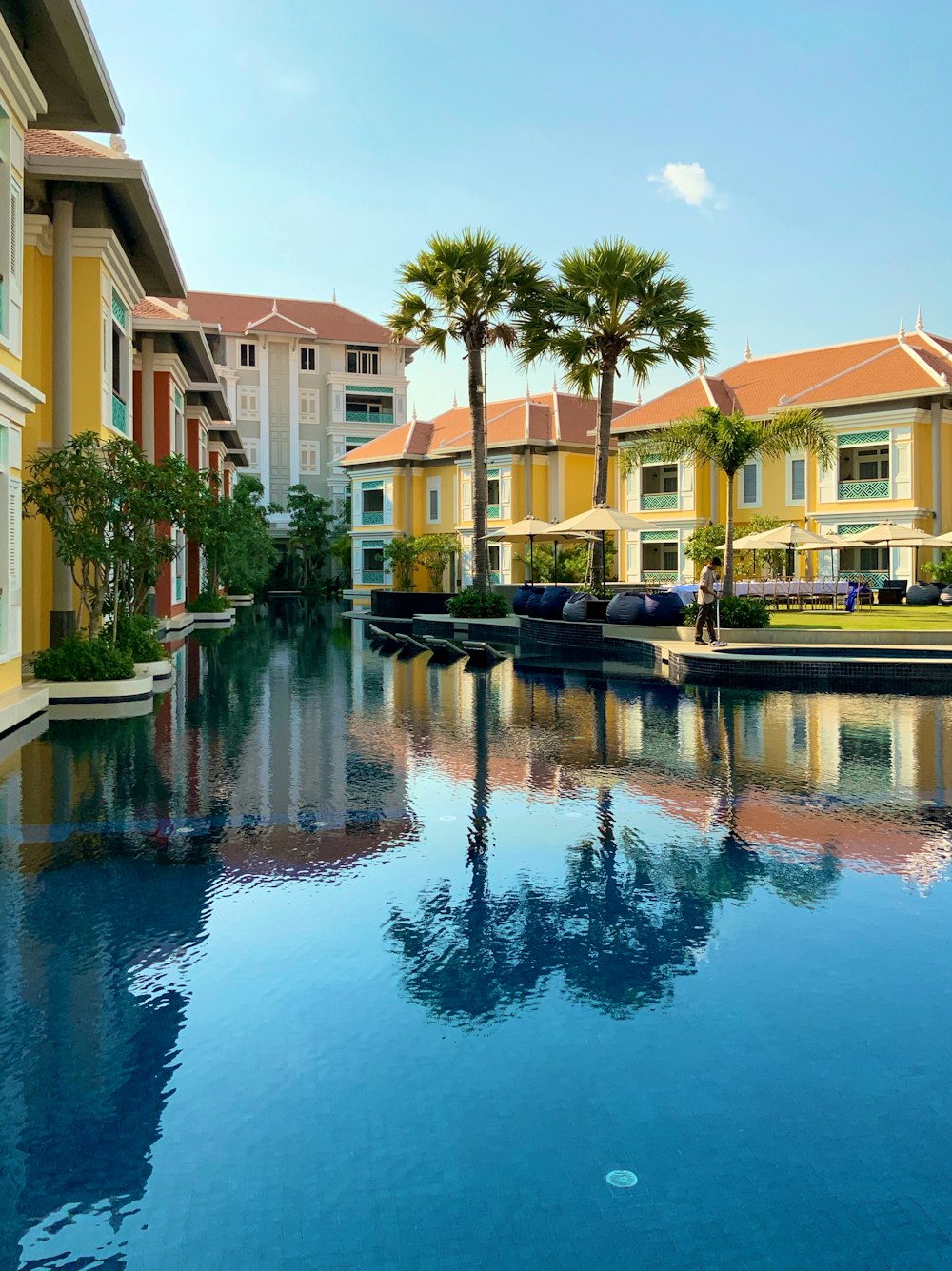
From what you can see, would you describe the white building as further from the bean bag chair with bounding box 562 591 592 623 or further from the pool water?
the pool water

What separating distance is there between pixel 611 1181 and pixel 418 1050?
3.44ft

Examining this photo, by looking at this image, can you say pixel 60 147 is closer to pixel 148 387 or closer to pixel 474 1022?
pixel 148 387

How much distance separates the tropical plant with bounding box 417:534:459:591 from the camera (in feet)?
155

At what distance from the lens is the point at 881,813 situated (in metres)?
8.15

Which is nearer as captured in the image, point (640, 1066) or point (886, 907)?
point (640, 1066)

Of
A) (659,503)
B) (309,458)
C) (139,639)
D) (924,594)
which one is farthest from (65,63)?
(309,458)

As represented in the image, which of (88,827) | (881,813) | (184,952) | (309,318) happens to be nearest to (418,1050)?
(184,952)

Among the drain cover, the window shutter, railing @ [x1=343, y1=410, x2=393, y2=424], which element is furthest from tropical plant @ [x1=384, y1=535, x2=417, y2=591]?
the drain cover

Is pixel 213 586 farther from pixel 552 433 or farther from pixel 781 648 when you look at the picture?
pixel 781 648

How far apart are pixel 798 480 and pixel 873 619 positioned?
14427 millimetres

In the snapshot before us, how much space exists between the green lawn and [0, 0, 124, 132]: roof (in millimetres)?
15060

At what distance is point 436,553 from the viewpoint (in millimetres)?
47906

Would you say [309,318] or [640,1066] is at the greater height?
[309,318]

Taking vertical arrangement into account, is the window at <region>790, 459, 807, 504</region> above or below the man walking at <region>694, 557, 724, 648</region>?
above
